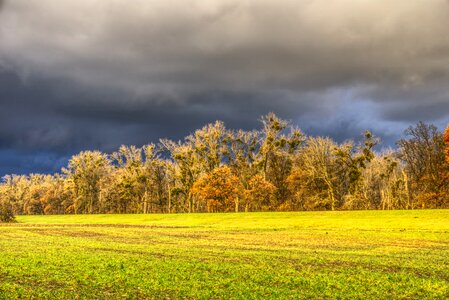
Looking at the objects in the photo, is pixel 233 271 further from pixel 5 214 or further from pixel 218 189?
pixel 5 214

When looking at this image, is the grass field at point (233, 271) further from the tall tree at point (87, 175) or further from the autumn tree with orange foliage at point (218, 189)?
the tall tree at point (87, 175)

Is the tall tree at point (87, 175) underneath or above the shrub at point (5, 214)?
above

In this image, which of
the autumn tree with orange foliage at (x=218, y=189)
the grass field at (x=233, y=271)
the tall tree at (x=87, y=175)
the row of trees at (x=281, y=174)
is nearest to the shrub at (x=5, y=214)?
the row of trees at (x=281, y=174)

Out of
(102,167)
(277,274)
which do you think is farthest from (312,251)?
(102,167)

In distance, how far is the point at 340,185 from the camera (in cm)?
10562

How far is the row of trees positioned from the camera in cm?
9850

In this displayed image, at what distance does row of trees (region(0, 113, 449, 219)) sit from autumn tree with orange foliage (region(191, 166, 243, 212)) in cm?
21

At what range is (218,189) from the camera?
97.4 m

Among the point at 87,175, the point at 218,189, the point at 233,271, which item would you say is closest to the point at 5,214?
the point at 218,189

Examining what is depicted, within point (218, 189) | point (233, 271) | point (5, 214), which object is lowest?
point (233, 271)

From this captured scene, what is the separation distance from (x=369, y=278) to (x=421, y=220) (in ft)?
136

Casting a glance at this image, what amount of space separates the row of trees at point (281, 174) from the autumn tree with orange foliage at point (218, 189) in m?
0.21

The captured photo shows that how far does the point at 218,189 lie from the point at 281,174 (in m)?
20.2

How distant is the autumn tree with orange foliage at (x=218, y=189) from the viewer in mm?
97062
